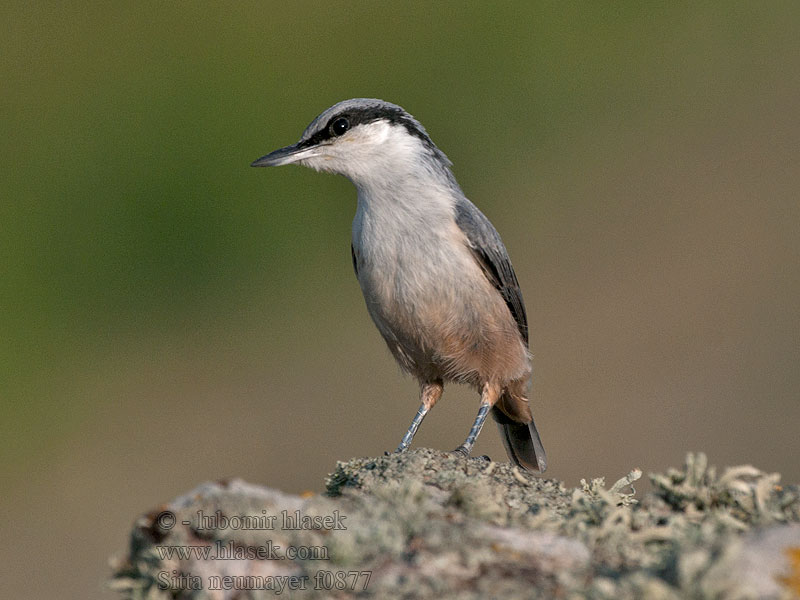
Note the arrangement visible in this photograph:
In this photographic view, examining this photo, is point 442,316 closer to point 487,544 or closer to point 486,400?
point 486,400

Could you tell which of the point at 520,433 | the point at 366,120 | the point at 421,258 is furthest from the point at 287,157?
the point at 520,433

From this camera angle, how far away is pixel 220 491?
268cm

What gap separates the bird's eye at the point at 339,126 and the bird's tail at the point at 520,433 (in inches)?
84.4

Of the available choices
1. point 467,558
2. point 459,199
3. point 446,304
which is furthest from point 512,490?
point 459,199

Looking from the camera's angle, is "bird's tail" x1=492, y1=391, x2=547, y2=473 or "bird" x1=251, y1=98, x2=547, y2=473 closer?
"bird" x1=251, y1=98, x2=547, y2=473

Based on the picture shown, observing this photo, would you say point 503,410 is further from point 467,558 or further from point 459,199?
point 467,558

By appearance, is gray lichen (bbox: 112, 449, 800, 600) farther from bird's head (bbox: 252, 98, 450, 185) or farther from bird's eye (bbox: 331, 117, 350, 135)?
bird's eye (bbox: 331, 117, 350, 135)

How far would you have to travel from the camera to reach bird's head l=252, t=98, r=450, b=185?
18.5 ft

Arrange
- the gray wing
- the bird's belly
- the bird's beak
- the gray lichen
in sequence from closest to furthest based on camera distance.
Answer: the gray lichen < the bird's belly < the gray wing < the bird's beak

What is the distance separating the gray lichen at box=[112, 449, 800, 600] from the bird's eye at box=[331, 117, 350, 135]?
312 centimetres

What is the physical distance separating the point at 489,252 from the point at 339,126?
1.26 m

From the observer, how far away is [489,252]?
563 cm

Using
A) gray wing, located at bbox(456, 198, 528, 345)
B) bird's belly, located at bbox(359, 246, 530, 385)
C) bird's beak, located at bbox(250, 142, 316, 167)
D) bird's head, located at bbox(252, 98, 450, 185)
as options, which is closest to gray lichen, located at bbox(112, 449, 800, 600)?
bird's belly, located at bbox(359, 246, 530, 385)

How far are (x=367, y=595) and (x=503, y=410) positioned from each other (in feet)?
13.5
